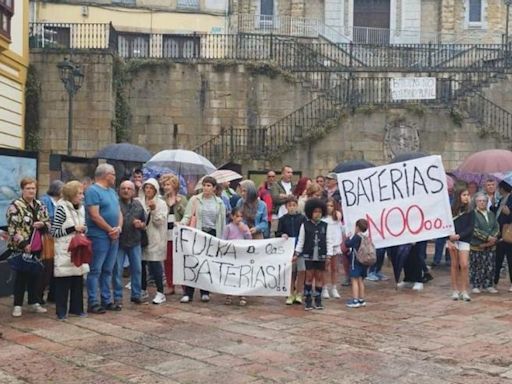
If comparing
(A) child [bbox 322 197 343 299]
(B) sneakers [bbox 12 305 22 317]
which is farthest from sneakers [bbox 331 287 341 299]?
(B) sneakers [bbox 12 305 22 317]

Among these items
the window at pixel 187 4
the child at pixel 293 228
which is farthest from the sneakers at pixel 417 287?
the window at pixel 187 4

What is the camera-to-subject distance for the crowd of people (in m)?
Answer: 8.84

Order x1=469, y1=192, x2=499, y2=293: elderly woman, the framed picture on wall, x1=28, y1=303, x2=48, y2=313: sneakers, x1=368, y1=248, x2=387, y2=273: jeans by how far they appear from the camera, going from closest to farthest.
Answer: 1. x1=28, y1=303, x2=48, y2=313: sneakers
2. the framed picture on wall
3. x1=469, y1=192, x2=499, y2=293: elderly woman
4. x1=368, y1=248, x2=387, y2=273: jeans

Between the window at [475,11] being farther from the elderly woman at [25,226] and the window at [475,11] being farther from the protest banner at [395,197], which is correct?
the elderly woman at [25,226]

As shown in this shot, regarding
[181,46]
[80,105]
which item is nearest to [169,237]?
[80,105]

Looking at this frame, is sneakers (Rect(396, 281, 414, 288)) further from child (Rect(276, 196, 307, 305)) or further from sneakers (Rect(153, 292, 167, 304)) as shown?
sneakers (Rect(153, 292, 167, 304))

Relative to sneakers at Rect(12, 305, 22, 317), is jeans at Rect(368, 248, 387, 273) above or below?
above

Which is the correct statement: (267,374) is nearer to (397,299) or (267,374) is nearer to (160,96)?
(397,299)

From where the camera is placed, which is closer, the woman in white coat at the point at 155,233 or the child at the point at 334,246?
the woman in white coat at the point at 155,233

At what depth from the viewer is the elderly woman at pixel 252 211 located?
34.0ft

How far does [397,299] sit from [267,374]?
15.3 feet

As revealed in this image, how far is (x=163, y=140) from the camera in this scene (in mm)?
25125

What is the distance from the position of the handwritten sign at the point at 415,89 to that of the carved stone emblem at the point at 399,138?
1.31 metres

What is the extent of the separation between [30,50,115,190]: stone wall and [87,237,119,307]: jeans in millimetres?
14288
